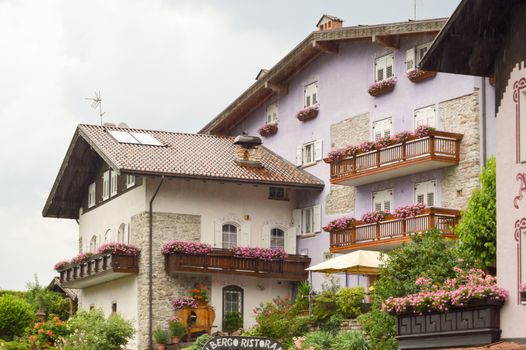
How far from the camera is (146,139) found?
46125mm

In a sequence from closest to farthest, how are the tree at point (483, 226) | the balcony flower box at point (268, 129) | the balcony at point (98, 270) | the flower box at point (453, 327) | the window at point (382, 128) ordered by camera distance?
the flower box at point (453, 327)
the tree at point (483, 226)
the window at point (382, 128)
the balcony at point (98, 270)
the balcony flower box at point (268, 129)

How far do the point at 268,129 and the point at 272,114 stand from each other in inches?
25.9

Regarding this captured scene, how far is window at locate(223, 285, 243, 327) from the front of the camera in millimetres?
43344

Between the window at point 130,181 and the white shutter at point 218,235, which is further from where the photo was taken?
the window at point 130,181

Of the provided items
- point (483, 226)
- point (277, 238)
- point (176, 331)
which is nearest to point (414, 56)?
point (277, 238)

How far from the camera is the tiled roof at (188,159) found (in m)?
42.5

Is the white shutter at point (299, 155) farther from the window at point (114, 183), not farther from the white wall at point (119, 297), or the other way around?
the white wall at point (119, 297)

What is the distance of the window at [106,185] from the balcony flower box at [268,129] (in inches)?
256

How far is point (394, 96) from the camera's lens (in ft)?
131

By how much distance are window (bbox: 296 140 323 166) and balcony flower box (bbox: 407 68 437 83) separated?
6.50m

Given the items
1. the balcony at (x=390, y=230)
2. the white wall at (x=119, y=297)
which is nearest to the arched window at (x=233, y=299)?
the white wall at (x=119, y=297)

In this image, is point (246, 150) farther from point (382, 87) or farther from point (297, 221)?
point (382, 87)

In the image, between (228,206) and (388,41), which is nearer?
(388,41)

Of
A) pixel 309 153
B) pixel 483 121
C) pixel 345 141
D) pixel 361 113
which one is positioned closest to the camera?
pixel 483 121
